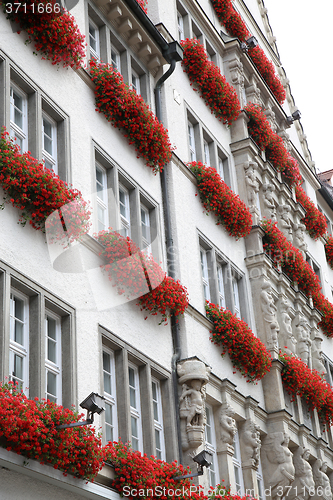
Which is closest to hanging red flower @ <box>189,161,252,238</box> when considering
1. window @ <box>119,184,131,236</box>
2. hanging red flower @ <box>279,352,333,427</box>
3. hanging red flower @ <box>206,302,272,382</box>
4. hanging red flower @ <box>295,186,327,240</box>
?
hanging red flower @ <box>206,302,272,382</box>

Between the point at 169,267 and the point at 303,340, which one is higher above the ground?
the point at 303,340

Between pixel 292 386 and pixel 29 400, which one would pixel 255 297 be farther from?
pixel 29 400

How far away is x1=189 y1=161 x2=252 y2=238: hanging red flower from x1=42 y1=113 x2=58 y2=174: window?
4796 mm

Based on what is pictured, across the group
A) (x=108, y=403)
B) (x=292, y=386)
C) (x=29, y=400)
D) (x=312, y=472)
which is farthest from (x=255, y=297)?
(x=29, y=400)

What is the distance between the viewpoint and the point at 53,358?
10.6 meters

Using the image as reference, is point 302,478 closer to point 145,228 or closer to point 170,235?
point 170,235

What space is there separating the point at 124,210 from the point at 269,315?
5.08 metres

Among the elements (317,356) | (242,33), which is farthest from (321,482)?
(242,33)

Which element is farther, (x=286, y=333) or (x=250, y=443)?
(x=286, y=333)

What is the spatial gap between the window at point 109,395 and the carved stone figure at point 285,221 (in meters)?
10.6

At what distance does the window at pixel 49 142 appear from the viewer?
1222 centimetres

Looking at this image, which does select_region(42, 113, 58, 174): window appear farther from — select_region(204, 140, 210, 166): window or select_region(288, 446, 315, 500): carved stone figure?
select_region(288, 446, 315, 500): carved stone figure

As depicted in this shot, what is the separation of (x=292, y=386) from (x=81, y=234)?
7.81 metres

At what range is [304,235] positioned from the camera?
24.3m
